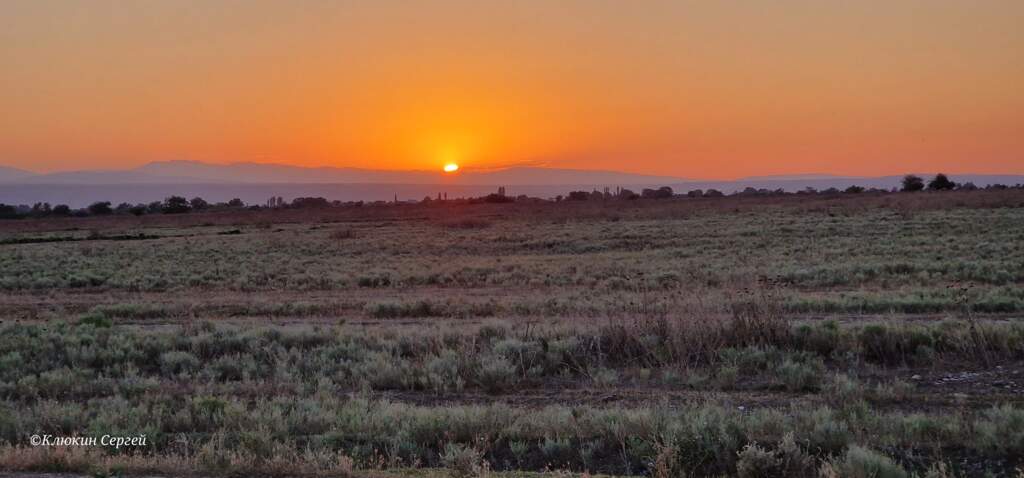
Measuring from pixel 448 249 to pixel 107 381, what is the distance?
1079 inches

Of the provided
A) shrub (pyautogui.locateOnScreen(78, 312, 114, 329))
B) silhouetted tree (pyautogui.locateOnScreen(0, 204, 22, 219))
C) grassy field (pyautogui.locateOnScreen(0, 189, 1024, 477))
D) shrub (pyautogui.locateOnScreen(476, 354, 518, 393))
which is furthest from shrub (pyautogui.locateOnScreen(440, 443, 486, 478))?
silhouetted tree (pyautogui.locateOnScreen(0, 204, 22, 219))

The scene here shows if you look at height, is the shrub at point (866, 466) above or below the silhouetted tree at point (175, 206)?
below

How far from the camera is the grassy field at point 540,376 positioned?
248 inches

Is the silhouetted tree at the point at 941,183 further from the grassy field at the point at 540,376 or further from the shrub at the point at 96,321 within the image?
the shrub at the point at 96,321

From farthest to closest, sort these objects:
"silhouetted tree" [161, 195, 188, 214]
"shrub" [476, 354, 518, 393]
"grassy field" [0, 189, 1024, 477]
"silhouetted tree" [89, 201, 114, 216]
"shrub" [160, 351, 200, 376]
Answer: "silhouetted tree" [161, 195, 188, 214], "silhouetted tree" [89, 201, 114, 216], "shrub" [160, 351, 200, 376], "shrub" [476, 354, 518, 393], "grassy field" [0, 189, 1024, 477]

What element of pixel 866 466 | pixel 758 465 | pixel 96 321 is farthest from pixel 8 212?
pixel 866 466

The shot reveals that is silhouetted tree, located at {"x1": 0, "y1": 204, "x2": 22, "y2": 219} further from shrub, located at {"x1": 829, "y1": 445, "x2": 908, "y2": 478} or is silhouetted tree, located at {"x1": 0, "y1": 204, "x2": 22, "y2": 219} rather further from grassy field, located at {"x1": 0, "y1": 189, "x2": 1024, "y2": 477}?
shrub, located at {"x1": 829, "y1": 445, "x2": 908, "y2": 478}

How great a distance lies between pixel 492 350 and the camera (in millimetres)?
10859

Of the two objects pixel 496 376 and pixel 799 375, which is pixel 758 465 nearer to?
pixel 799 375

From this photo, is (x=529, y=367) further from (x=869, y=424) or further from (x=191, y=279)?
(x=191, y=279)

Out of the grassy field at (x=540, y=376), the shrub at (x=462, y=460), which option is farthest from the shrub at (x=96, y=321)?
the shrub at (x=462, y=460)

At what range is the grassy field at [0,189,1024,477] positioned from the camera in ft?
20.7

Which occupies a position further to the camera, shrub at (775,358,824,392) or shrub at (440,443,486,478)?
shrub at (775,358,824,392)

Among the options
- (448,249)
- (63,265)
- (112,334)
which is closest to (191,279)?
(63,265)
